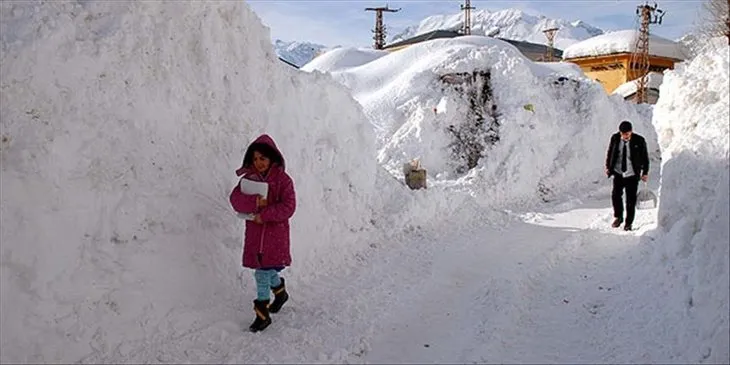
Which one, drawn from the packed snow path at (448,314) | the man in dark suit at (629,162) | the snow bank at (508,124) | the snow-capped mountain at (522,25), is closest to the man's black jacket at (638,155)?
the man in dark suit at (629,162)

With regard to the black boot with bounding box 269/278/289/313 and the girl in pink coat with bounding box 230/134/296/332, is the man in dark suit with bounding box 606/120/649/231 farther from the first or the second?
the girl in pink coat with bounding box 230/134/296/332

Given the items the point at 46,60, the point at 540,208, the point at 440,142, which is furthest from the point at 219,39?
the point at 440,142

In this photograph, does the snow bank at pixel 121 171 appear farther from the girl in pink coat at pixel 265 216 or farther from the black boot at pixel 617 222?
the black boot at pixel 617 222

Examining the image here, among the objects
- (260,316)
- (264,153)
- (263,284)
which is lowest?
(260,316)

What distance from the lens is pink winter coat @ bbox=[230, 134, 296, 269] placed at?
4738 mm

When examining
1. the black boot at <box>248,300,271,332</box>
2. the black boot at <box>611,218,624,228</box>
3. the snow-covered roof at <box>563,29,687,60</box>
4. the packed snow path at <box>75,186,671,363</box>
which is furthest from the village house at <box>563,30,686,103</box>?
the black boot at <box>248,300,271,332</box>

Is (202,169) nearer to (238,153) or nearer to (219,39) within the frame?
(238,153)

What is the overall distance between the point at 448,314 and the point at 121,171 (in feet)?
9.98

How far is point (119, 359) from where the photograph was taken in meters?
4.16

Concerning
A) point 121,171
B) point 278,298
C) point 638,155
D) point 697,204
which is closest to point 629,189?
point 638,155

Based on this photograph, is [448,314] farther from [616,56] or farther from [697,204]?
[616,56]

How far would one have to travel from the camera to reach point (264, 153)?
481 cm

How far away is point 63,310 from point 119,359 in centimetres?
51

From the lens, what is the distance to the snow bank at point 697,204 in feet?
12.7
